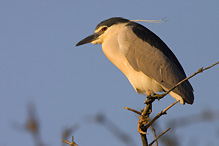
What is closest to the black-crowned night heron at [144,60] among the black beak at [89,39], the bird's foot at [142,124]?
the black beak at [89,39]

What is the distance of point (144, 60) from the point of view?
4.30 meters

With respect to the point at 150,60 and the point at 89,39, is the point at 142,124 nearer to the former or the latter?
the point at 150,60

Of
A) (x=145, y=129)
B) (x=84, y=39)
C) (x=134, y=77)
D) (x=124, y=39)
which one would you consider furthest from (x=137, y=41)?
(x=145, y=129)

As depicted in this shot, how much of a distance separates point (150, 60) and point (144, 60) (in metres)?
0.08

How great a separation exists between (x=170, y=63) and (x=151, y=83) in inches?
16.6

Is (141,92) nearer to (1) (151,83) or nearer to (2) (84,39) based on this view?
(1) (151,83)

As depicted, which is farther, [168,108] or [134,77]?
[134,77]

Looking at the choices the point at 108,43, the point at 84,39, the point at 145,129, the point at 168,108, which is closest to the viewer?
the point at 168,108

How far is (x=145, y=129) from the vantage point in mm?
2893

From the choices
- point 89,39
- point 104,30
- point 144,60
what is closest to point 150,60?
point 144,60

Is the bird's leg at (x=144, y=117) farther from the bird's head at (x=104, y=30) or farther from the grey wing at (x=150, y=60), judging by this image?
the bird's head at (x=104, y=30)

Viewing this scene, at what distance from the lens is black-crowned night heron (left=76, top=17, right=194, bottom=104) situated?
4.11 metres

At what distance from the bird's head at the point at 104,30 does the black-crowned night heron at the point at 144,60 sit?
0.05ft

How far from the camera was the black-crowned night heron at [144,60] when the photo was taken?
13.5 ft
